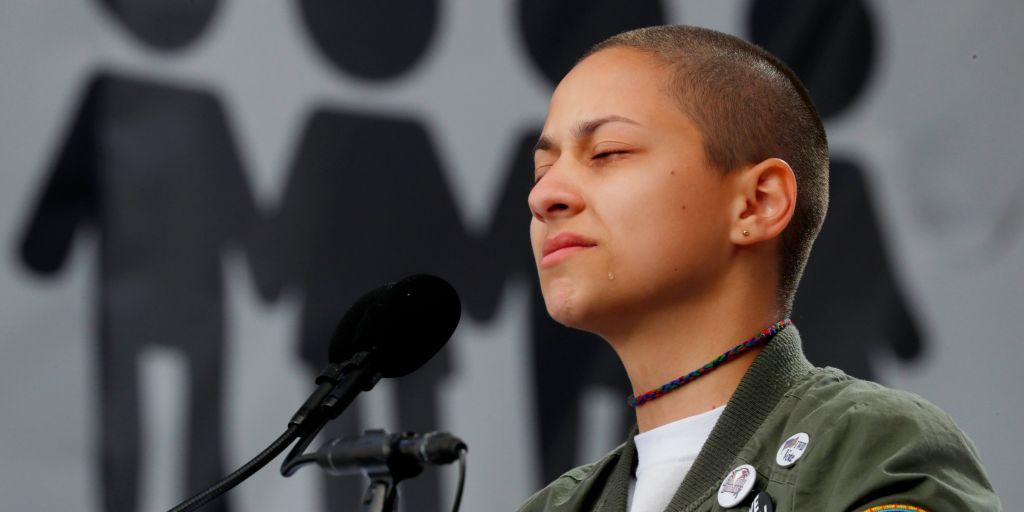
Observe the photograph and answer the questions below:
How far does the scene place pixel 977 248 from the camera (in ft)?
7.95

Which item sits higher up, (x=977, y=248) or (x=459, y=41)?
(x=459, y=41)

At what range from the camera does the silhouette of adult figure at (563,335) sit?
2.24m

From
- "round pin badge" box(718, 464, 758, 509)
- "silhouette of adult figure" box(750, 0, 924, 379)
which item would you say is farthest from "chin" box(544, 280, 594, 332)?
"silhouette of adult figure" box(750, 0, 924, 379)

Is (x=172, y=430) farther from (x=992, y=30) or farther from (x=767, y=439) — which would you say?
(x=992, y=30)

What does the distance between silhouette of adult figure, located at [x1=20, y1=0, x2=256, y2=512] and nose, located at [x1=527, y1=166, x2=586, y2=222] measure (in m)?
0.82

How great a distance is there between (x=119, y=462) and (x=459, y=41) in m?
0.93

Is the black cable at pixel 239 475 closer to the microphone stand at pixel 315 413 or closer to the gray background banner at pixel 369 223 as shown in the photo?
the microphone stand at pixel 315 413

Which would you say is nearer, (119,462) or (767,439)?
(767,439)

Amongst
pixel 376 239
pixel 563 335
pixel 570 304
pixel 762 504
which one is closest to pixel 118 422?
pixel 376 239

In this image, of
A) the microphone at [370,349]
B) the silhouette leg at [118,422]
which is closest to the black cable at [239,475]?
the microphone at [370,349]

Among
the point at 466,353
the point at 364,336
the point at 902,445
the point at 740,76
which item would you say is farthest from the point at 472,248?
the point at 902,445

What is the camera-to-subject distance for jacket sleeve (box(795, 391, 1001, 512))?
1080mm

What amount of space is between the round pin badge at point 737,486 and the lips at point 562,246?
30cm

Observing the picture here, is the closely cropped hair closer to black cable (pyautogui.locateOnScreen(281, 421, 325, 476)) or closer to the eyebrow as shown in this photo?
the eyebrow
